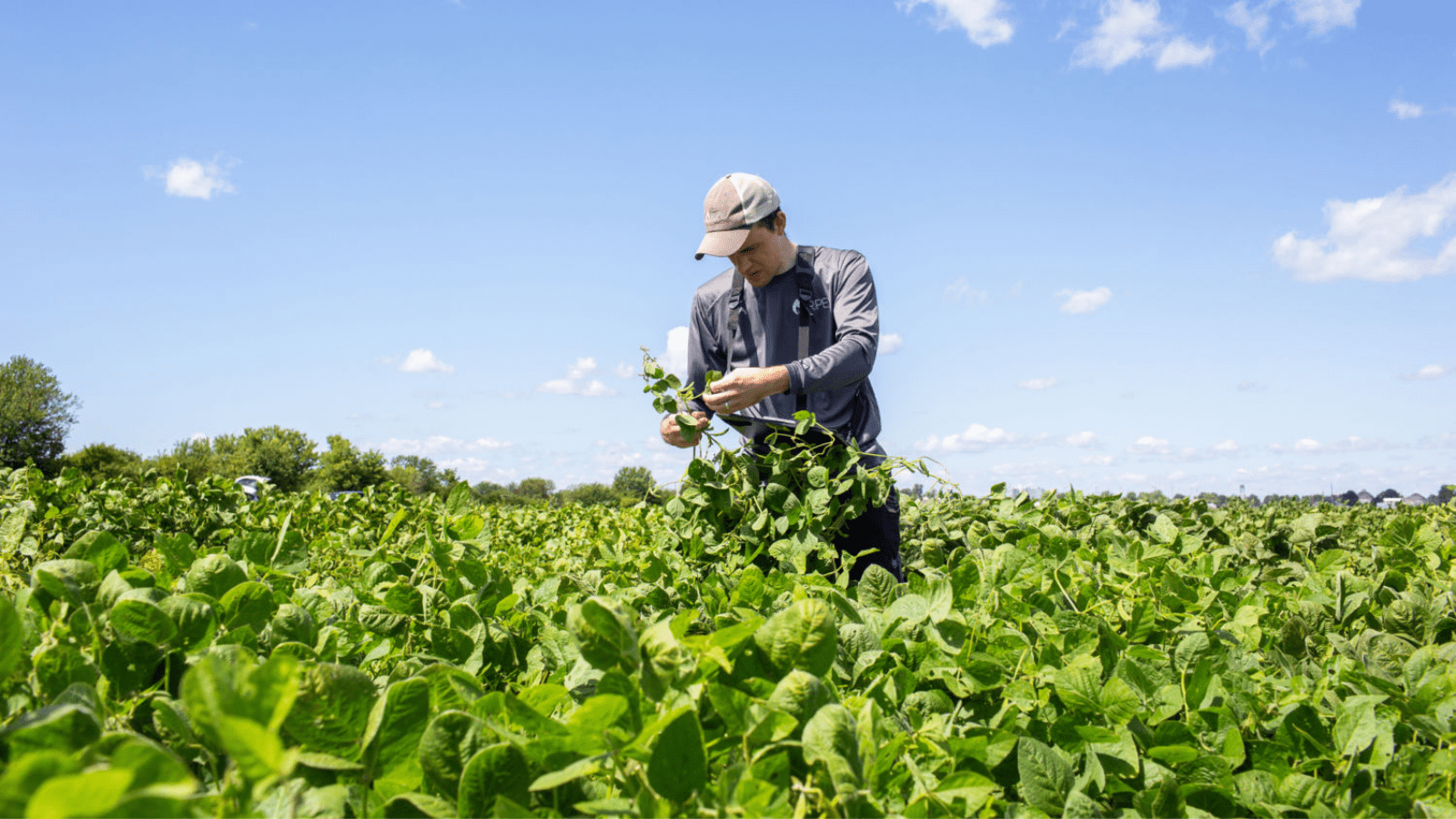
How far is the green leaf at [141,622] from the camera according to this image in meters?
1.03

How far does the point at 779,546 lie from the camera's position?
99.1 inches

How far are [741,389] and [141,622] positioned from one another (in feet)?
7.20

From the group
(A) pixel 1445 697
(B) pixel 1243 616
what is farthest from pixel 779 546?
(A) pixel 1445 697

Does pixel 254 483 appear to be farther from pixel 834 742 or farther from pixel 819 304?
pixel 834 742

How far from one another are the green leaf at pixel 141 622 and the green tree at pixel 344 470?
41044mm

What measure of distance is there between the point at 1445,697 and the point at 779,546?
59.9 inches

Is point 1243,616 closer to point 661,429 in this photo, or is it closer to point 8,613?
point 661,429

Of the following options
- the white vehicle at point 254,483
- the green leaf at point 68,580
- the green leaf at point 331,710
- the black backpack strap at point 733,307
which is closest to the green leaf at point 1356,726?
the green leaf at point 331,710

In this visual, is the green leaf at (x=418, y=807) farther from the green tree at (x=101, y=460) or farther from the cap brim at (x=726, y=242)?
the green tree at (x=101, y=460)

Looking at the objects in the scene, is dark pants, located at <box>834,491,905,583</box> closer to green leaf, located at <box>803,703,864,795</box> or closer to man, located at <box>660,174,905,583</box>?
man, located at <box>660,174,905,583</box>

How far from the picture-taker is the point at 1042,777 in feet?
3.67

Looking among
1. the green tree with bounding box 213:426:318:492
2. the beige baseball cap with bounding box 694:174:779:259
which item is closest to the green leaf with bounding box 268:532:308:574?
the beige baseball cap with bounding box 694:174:779:259

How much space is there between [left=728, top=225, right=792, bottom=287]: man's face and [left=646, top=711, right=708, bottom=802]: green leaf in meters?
3.25

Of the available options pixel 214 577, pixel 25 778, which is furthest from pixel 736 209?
pixel 25 778
